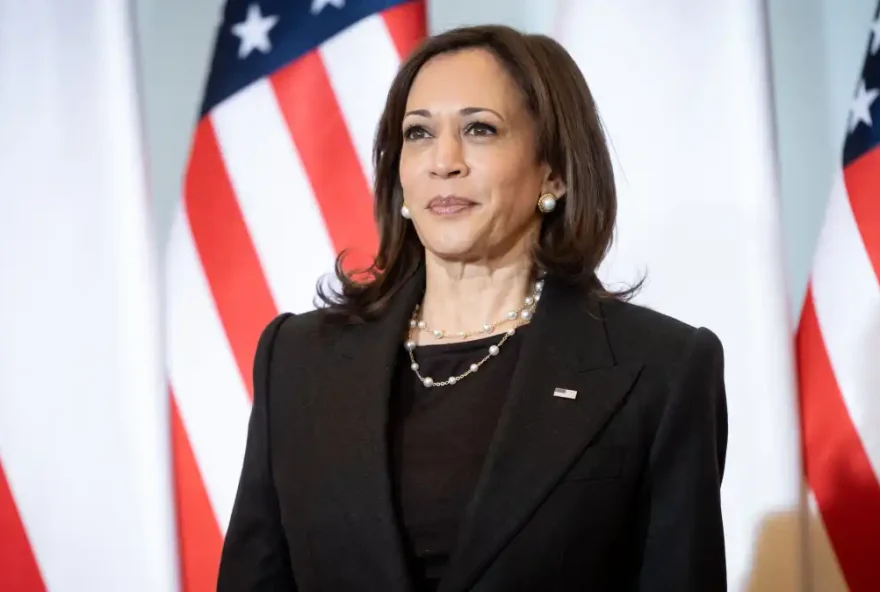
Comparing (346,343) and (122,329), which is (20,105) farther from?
(346,343)

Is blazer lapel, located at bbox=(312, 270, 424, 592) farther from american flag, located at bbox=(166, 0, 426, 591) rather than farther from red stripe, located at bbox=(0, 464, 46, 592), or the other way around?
red stripe, located at bbox=(0, 464, 46, 592)

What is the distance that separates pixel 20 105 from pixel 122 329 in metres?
0.49

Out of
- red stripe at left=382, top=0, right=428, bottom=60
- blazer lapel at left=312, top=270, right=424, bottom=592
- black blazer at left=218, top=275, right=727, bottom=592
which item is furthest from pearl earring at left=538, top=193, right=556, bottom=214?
red stripe at left=382, top=0, right=428, bottom=60

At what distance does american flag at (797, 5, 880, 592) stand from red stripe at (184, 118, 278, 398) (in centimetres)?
110

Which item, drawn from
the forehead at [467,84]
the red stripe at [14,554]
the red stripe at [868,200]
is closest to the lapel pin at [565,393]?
the forehead at [467,84]

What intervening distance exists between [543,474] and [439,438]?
0.14 m

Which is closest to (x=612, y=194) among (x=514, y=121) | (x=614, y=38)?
(x=514, y=121)

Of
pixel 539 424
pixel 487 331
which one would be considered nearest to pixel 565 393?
pixel 539 424

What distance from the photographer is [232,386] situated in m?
1.67

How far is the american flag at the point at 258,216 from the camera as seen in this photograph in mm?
1660

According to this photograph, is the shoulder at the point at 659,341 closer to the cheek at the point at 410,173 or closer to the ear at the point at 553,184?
the ear at the point at 553,184

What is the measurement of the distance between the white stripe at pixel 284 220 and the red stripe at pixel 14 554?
649mm

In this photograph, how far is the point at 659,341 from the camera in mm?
1020

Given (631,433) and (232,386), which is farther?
(232,386)
